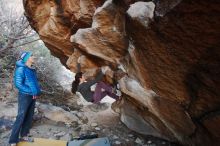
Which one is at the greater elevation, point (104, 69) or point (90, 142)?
point (104, 69)

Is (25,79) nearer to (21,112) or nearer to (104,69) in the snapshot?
(21,112)

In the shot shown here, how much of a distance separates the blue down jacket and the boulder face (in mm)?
985

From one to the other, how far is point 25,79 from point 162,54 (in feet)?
9.03

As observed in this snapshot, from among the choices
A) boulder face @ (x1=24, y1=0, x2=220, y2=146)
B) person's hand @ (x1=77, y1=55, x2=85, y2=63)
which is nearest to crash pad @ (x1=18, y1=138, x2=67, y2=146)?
boulder face @ (x1=24, y1=0, x2=220, y2=146)

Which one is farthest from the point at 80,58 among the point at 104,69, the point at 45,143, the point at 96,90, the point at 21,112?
A: the point at 45,143

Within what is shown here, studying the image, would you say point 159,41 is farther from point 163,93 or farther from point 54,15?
point 54,15

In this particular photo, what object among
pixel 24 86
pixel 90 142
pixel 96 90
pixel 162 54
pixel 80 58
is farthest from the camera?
pixel 96 90

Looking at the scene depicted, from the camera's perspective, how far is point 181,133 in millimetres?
4727

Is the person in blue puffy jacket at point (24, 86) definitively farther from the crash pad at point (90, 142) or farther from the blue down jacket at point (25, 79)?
the crash pad at point (90, 142)

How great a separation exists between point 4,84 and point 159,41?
6280 millimetres

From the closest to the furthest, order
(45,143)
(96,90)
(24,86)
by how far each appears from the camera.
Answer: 1. (24,86)
2. (45,143)
3. (96,90)

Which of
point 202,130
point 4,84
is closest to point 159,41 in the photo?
point 202,130

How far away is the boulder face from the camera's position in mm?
3000

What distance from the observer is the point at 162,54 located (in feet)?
11.7
